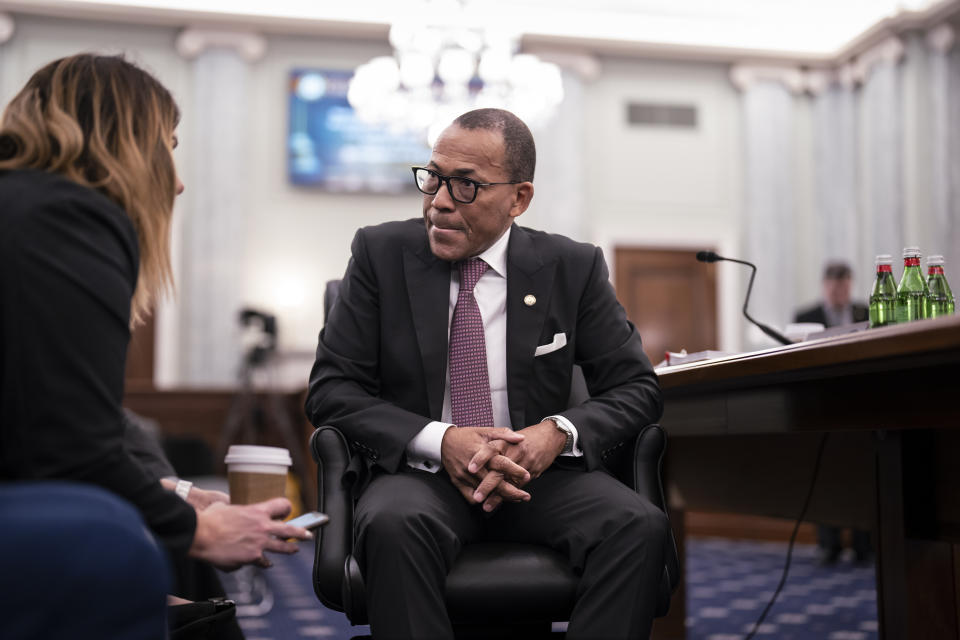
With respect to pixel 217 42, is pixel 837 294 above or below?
below

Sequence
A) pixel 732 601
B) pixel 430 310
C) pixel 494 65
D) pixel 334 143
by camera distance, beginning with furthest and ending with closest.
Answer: pixel 334 143 → pixel 494 65 → pixel 732 601 → pixel 430 310

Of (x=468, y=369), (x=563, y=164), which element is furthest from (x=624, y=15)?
(x=468, y=369)

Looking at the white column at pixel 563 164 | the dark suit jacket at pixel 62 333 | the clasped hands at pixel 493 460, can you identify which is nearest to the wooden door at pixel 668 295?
the white column at pixel 563 164

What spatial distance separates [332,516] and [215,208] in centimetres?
659

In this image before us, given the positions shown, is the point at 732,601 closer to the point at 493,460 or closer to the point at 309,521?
the point at 493,460

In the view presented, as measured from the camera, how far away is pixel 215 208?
25.7ft

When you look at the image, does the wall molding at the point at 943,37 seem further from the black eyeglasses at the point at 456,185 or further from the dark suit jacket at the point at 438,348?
the black eyeglasses at the point at 456,185

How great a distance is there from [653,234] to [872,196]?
191 cm

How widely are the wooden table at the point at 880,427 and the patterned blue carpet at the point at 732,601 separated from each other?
798 mm

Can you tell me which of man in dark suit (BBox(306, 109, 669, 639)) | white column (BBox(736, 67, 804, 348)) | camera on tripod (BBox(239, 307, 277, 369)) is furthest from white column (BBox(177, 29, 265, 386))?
man in dark suit (BBox(306, 109, 669, 639))

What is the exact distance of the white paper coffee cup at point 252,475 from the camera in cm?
151

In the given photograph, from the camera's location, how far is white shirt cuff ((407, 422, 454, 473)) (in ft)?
5.76

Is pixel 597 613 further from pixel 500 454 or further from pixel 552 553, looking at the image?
pixel 500 454

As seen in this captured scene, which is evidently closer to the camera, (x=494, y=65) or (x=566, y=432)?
(x=566, y=432)
